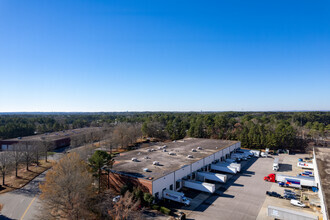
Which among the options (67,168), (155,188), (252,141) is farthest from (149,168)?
(252,141)

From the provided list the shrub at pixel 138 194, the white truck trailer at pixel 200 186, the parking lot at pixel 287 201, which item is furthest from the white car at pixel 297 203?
the shrub at pixel 138 194

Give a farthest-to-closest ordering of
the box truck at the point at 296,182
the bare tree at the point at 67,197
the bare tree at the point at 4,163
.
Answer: the bare tree at the point at 4,163, the box truck at the point at 296,182, the bare tree at the point at 67,197

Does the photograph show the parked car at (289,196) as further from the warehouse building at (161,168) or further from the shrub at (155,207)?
the shrub at (155,207)

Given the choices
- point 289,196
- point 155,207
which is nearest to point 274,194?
point 289,196

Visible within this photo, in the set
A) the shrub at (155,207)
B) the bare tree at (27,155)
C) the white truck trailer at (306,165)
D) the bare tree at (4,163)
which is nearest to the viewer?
the shrub at (155,207)

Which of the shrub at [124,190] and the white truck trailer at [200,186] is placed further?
the white truck trailer at [200,186]

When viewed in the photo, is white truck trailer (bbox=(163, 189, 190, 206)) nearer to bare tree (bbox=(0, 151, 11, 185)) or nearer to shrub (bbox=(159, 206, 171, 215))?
shrub (bbox=(159, 206, 171, 215))

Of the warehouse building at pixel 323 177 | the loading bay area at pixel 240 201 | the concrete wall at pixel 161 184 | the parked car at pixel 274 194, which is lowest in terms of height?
the loading bay area at pixel 240 201
